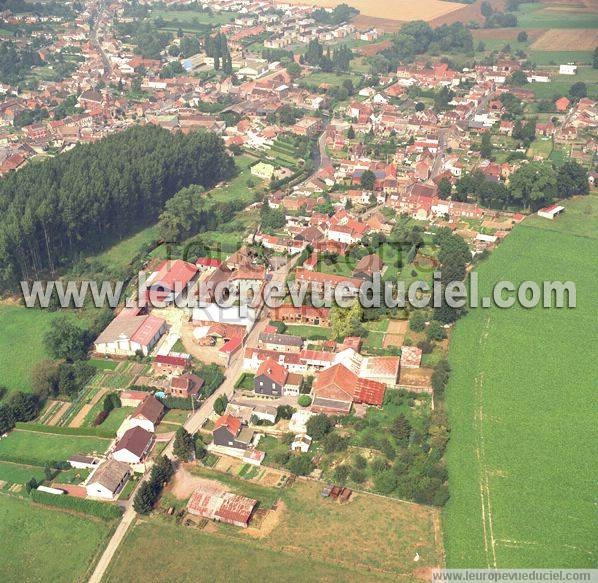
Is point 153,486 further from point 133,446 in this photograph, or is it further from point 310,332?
point 310,332

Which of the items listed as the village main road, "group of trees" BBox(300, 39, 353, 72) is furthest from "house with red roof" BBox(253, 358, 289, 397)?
"group of trees" BBox(300, 39, 353, 72)

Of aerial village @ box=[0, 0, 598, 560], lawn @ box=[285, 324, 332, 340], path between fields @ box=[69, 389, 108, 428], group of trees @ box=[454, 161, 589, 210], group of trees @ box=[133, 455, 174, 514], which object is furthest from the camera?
group of trees @ box=[454, 161, 589, 210]

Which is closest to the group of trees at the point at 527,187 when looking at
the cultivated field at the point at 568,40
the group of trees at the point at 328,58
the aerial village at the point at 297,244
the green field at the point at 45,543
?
the aerial village at the point at 297,244

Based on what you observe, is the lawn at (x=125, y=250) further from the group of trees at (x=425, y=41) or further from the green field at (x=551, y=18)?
the green field at (x=551, y=18)

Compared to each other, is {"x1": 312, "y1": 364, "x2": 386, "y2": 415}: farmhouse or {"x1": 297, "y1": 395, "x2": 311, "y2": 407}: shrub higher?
{"x1": 312, "y1": 364, "x2": 386, "y2": 415}: farmhouse

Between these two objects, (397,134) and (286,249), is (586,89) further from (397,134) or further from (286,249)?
(286,249)

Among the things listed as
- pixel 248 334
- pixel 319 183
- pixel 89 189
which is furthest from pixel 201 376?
pixel 319 183

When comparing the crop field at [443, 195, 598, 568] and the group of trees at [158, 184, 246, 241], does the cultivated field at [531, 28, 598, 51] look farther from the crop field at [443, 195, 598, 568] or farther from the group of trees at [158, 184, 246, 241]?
the group of trees at [158, 184, 246, 241]
